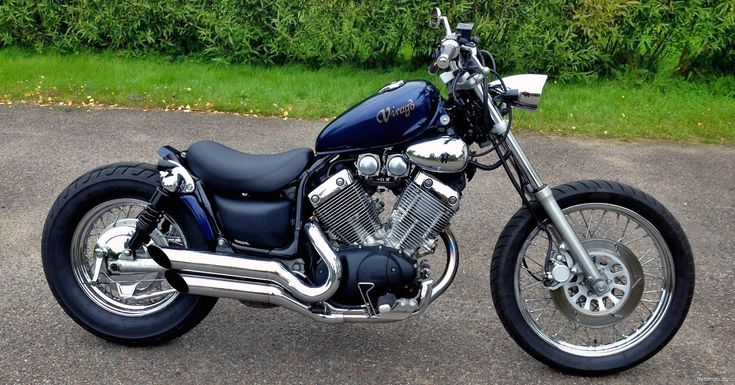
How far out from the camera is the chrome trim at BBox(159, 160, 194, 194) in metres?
3.27

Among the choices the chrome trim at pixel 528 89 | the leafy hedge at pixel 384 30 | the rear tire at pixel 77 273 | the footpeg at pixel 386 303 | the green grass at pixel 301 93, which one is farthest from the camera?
the leafy hedge at pixel 384 30

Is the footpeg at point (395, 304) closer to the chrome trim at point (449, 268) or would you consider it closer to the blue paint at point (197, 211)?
the chrome trim at point (449, 268)

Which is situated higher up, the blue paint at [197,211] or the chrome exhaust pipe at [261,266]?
the blue paint at [197,211]

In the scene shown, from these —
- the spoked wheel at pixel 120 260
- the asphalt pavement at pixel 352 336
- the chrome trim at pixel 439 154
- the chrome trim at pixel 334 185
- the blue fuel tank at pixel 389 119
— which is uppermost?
the blue fuel tank at pixel 389 119

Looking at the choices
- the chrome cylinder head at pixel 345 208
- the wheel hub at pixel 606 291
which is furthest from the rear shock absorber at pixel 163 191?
the wheel hub at pixel 606 291

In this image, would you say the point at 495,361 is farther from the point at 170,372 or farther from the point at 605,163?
the point at 605,163

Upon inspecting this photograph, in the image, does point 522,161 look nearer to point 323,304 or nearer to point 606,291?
point 606,291

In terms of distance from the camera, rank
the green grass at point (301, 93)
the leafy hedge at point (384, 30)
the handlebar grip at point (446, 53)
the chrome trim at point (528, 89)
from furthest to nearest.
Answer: the leafy hedge at point (384, 30) → the green grass at point (301, 93) → the chrome trim at point (528, 89) → the handlebar grip at point (446, 53)

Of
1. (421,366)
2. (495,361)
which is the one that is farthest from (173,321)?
(495,361)

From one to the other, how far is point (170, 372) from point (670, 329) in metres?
2.30

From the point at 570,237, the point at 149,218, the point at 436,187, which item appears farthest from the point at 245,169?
the point at 570,237

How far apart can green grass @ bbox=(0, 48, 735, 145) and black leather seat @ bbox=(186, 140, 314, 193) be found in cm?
410

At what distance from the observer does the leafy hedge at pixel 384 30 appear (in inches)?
324

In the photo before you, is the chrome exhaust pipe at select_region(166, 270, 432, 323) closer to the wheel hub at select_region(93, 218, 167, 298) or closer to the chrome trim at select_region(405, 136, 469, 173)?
the wheel hub at select_region(93, 218, 167, 298)
